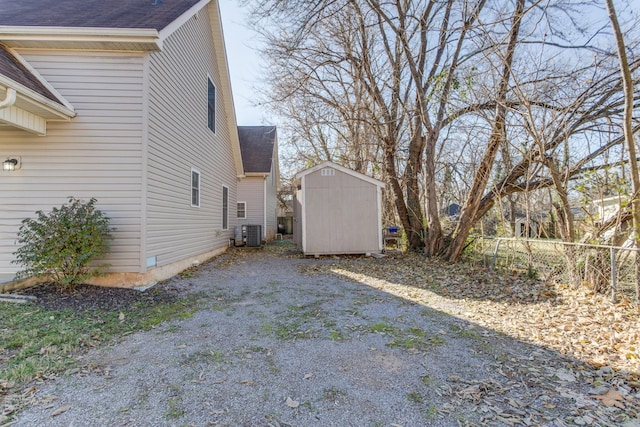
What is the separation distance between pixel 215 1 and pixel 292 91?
11.6 feet

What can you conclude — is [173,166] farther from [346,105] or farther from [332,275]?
[346,105]

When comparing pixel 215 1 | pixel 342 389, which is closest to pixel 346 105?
pixel 215 1

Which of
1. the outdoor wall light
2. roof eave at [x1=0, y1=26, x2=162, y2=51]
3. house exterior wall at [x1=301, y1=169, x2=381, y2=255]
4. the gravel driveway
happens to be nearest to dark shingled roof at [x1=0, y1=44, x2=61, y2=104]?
roof eave at [x1=0, y1=26, x2=162, y2=51]

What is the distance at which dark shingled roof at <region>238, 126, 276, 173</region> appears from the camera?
1424 centimetres

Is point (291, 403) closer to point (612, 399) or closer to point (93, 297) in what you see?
point (612, 399)

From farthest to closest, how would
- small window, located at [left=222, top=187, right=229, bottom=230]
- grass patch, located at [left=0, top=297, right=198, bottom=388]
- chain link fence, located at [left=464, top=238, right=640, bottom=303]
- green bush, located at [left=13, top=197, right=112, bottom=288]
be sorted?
small window, located at [left=222, top=187, right=229, bottom=230] < green bush, located at [left=13, top=197, right=112, bottom=288] < chain link fence, located at [left=464, top=238, right=640, bottom=303] < grass patch, located at [left=0, top=297, right=198, bottom=388]

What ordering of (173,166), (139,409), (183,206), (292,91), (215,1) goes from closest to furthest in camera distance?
(139,409) → (173,166) → (183,206) → (215,1) → (292,91)

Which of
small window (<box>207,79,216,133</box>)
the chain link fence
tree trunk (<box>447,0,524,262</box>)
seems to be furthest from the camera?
small window (<box>207,79,216,133</box>)

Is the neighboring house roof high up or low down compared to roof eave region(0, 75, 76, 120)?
down

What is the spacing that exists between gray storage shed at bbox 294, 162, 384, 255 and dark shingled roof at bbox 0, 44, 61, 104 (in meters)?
5.93

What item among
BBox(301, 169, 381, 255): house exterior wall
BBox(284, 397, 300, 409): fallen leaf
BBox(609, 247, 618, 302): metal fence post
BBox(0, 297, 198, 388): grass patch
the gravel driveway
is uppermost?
BBox(301, 169, 381, 255): house exterior wall

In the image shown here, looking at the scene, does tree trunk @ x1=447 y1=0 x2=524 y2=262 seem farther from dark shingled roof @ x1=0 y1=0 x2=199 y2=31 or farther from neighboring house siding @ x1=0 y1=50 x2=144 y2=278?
neighboring house siding @ x1=0 y1=50 x2=144 y2=278

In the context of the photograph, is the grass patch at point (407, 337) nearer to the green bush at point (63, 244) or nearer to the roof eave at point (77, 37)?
the green bush at point (63, 244)

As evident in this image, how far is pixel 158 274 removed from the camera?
225 inches
